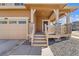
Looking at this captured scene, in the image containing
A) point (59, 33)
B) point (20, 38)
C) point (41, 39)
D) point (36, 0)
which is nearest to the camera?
point (36, 0)

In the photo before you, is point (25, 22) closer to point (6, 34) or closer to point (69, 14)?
point (6, 34)

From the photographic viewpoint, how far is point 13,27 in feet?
44.2

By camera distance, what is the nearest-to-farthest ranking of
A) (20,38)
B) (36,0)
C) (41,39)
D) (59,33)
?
(36,0), (41,39), (59,33), (20,38)

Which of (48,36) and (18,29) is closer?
(48,36)

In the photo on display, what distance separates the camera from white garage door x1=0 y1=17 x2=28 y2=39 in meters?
13.2

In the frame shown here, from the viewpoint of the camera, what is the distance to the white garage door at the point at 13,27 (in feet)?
43.2

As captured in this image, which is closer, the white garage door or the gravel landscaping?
the gravel landscaping

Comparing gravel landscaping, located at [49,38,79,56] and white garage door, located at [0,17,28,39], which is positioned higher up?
white garage door, located at [0,17,28,39]

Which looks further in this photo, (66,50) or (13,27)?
(13,27)

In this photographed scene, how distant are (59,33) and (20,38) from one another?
11.1 feet

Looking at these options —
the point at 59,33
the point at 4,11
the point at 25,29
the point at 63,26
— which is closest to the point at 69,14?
the point at 63,26

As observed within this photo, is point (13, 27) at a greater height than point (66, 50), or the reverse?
point (13, 27)

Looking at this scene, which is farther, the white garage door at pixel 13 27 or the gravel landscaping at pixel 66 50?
the white garage door at pixel 13 27

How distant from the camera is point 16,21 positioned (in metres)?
Answer: 13.5
